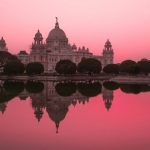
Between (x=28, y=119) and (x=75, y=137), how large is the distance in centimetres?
455

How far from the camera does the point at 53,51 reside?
326 feet

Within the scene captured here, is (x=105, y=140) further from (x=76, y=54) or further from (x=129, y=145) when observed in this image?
(x=76, y=54)

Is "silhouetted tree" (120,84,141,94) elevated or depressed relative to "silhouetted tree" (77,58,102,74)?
depressed

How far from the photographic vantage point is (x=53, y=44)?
102062mm

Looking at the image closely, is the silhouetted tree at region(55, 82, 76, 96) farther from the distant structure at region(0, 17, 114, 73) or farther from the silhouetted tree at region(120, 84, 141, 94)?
the distant structure at region(0, 17, 114, 73)

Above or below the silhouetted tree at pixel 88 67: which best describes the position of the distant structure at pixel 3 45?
above

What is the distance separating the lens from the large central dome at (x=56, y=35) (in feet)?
336

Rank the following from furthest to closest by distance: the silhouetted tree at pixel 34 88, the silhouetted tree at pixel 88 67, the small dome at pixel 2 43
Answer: the small dome at pixel 2 43
the silhouetted tree at pixel 88 67
the silhouetted tree at pixel 34 88

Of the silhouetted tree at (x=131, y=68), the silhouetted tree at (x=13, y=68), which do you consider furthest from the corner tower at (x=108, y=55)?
the silhouetted tree at (x=13, y=68)

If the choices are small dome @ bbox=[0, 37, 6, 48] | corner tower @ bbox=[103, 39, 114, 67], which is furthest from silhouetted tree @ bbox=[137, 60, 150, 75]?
small dome @ bbox=[0, 37, 6, 48]

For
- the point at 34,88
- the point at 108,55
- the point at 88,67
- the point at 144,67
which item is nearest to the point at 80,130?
the point at 34,88

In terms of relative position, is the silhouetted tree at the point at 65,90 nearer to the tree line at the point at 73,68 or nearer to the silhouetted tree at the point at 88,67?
the tree line at the point at 73,68

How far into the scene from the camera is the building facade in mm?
98062

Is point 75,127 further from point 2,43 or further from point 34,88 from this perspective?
point 2,43
